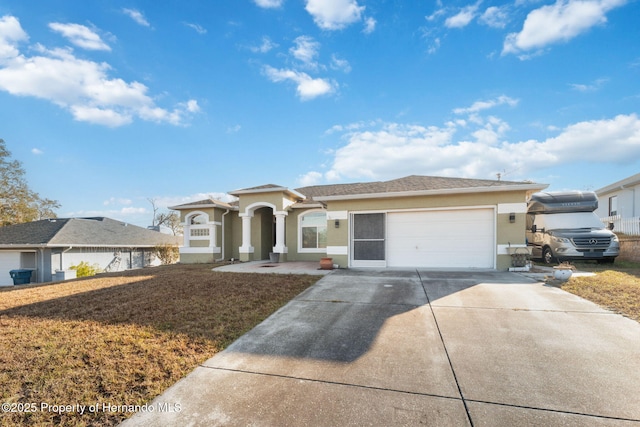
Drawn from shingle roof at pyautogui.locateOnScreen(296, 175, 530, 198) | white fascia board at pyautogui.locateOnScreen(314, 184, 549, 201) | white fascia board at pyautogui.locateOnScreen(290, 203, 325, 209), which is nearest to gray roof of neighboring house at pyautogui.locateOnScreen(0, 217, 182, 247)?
white fascia board at pyautogui.locateOnScreen(290, 203, 325, 209)

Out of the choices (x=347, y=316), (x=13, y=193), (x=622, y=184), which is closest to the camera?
(x=347, y=316)

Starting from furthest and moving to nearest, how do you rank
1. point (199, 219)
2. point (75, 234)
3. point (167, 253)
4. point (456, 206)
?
point (167, 253) < point (75, 234) < point (199, 219) < point (456, 206)

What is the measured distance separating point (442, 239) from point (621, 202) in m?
16.4

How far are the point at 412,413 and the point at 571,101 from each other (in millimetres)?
13906

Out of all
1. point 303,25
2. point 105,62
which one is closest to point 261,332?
point 303,25

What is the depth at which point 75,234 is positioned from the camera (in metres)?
17.5

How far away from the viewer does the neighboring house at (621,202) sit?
46.6 feet

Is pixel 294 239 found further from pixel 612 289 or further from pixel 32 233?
pixel 32 233

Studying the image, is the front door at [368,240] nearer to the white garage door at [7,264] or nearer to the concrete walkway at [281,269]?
the concrete walkway at [281,269]

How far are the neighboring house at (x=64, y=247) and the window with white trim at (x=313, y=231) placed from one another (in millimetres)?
13940

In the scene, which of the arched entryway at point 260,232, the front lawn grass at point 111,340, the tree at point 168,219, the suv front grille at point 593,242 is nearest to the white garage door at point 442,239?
the suv front grille at point 593,242

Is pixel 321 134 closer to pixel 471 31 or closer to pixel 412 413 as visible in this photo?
pixel 471 31

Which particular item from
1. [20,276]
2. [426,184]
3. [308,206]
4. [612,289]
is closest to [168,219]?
[20,276]

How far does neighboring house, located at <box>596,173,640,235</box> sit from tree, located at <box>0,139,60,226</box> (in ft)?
139
